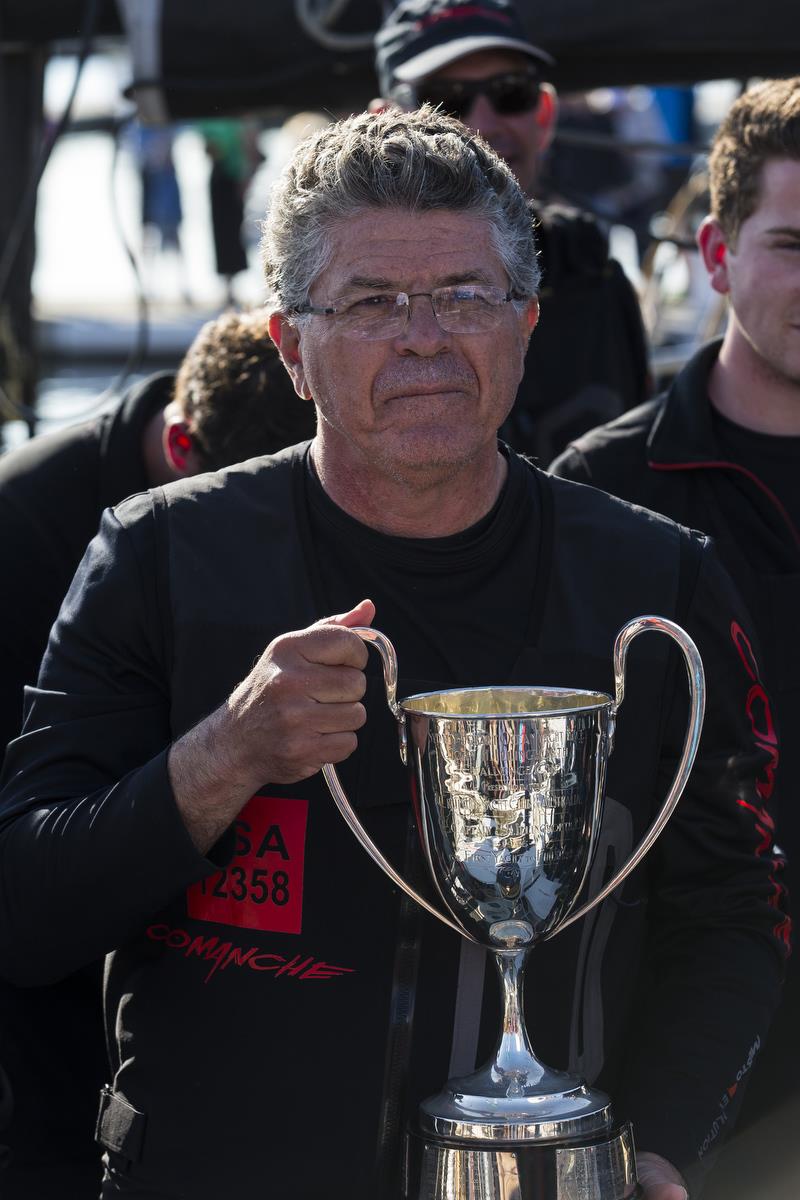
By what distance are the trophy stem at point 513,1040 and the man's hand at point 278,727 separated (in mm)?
290

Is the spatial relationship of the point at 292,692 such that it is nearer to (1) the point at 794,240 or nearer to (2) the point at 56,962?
(2) the point at 56,962

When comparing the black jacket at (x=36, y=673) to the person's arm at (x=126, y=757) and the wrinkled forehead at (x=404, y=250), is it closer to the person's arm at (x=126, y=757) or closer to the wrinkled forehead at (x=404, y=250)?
the person's arm at (x=126, y=757)

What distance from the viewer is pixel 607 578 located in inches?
85.0

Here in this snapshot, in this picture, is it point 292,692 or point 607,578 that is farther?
point 607,578

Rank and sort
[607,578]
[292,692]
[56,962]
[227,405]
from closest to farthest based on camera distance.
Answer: [292,692] → [56,962] → [607,578] → [227,405]

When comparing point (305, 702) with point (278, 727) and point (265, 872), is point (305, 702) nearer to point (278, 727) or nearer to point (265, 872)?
point (278, 727)

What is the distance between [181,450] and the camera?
114 inches

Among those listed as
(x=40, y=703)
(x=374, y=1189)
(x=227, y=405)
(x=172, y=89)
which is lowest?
(x=374, y=1189)

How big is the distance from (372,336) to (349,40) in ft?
7.76

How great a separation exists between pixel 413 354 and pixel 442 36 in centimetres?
209

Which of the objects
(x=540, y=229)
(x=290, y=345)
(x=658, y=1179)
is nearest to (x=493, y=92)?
(x=540, y=229)

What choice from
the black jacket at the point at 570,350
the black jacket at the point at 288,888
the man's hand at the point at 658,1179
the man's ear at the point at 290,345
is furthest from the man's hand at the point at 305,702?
the black jacket at the point at 570,350

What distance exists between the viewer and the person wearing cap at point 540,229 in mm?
3852

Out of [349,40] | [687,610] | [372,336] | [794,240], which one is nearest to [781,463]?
[794,240]
